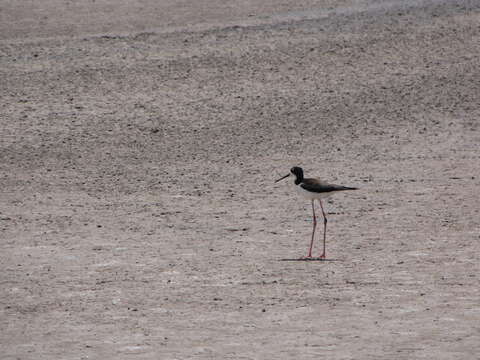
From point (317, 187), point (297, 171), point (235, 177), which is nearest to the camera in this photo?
point (317, 187)

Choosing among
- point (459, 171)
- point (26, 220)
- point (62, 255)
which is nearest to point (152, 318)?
point (62, 255)

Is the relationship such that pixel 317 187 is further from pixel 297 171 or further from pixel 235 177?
pixel 235 177

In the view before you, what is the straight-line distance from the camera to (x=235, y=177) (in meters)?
14.5

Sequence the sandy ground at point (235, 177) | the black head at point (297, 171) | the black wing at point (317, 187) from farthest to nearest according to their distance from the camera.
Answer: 1. the black head at point (297, 171)
2. the black wing at point (317, 187)
3. the sandy ground at point (235, 177)

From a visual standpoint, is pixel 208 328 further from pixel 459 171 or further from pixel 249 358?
pixel 459 171

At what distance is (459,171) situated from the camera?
47.9 ft

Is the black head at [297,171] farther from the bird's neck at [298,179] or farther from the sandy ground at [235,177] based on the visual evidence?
the sandy ground at [235,177]

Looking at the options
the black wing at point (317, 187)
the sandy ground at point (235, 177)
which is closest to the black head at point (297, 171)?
the black wing at point (317, 187)

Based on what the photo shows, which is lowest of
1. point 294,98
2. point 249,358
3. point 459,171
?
point 249,358

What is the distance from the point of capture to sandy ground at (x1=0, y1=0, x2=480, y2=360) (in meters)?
8.40

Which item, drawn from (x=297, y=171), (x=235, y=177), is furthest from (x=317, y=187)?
(x=235, y=177)

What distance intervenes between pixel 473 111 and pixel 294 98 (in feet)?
10.6

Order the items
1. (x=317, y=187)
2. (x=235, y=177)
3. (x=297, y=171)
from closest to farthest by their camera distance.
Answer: (x=317, y=187)
(x=297, y=171)
(x=235, y=177)

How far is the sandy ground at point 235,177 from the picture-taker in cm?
840
